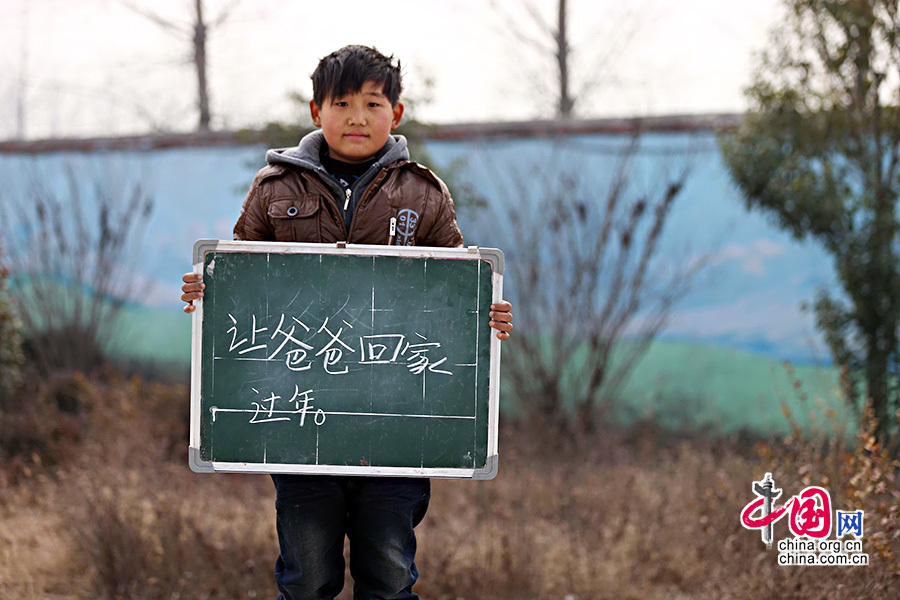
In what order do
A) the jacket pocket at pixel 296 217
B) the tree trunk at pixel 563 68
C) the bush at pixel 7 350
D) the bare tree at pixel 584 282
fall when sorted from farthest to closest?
the tree trunk at pixel 563 68, the bare tree at pixel 584 282, the bush at pixel 7 350, the jacket pocket at pixel 296 217

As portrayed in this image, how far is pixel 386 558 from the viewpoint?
2.49 metres

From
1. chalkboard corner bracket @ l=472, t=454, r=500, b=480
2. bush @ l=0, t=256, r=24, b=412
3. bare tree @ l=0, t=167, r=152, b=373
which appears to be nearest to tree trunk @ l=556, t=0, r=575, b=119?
bare tree @ l=0, t=167, r=152, b=373

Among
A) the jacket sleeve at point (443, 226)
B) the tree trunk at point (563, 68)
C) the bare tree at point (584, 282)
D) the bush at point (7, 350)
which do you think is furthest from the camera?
the tree trunk at point (563, 68)

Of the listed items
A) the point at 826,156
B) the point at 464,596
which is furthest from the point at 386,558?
the point at 826,156

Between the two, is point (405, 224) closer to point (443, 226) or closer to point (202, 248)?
point (443, 226)

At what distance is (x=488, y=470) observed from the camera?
2.47 m

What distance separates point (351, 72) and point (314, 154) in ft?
0.92

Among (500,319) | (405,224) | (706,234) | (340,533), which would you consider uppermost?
(706,234)

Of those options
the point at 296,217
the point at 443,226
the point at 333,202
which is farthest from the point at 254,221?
the point at 443,226

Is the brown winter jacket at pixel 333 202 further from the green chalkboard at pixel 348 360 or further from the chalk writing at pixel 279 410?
the chalk writing at pixel 279 410

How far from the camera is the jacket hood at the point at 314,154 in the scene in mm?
2543

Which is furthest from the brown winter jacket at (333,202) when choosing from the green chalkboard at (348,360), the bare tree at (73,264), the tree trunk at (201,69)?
the tree trunk at (201,69)

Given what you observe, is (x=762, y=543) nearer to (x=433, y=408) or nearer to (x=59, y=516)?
(x=433, y=408)

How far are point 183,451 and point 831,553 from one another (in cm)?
401
